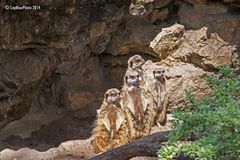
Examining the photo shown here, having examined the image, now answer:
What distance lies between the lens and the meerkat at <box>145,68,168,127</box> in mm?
4227

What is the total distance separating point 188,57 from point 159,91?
67cm

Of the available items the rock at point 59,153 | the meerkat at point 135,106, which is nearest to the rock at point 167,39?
the meerkat at point 135,106

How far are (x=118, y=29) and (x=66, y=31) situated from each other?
67 centimetres

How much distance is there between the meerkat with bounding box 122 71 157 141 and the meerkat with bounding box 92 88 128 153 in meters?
0.07

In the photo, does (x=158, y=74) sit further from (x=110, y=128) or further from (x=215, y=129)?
(x=215, y=129)

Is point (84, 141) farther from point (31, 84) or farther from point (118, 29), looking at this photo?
point (118, 29)

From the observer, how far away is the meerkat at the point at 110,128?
3951 mm

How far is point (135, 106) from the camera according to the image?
4.07m

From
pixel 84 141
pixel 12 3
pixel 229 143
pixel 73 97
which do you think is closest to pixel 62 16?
pixel 12 3

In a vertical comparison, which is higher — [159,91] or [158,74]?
[158,74]

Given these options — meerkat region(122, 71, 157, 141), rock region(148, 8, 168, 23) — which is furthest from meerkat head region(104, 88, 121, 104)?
rock region(148, 8, 168, 23)

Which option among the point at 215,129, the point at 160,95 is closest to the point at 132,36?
the point at 160,95

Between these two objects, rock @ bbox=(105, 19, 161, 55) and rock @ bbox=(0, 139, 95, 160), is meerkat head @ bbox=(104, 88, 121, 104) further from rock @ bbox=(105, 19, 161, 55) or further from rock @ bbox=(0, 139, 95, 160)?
rock @ bbox=(105, 19, 161, 55)

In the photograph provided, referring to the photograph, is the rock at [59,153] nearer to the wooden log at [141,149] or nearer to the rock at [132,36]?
the rock at [132,36]
